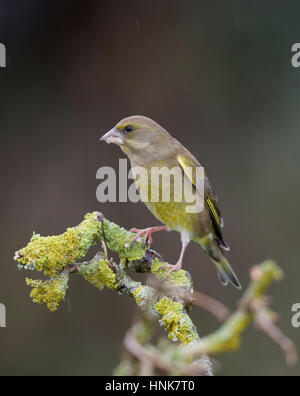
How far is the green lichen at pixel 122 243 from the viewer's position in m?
2.47

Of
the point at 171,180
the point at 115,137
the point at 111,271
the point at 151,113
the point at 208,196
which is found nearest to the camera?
the point at 111,271

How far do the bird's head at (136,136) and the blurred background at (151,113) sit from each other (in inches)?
94.2

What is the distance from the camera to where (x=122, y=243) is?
248 cm

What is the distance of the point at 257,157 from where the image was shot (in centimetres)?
631

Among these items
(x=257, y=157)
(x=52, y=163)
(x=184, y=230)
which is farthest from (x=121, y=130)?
(x=257, y=157)

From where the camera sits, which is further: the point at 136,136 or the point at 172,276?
the point at 136,136

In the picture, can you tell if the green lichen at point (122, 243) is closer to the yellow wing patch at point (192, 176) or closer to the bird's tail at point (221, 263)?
the yellow wing patch at point (192, 176)

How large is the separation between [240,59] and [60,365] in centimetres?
392

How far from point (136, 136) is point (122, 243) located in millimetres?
1308

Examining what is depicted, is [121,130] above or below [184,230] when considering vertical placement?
above

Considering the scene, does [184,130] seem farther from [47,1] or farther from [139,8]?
[47,1]

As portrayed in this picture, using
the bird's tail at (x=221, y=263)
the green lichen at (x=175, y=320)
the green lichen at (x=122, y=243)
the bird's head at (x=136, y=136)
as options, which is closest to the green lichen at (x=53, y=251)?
the green lichen at (x=122, y=243)

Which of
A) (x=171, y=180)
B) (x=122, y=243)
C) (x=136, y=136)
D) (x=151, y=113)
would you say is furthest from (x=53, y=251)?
(x=151, y=113)

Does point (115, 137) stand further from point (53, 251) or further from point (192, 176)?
point (53, 251)
